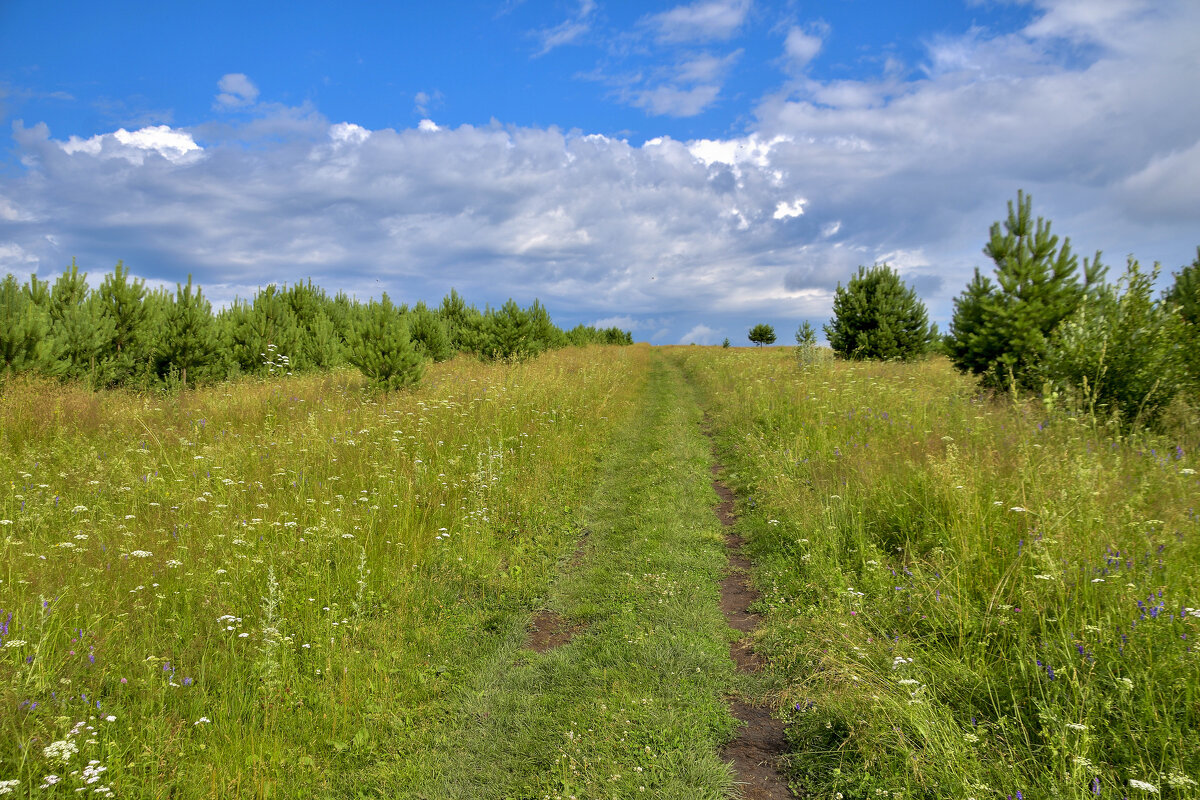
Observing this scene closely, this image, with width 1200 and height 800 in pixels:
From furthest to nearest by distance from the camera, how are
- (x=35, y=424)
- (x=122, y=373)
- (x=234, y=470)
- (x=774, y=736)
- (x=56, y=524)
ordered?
1. (x=122, y=373)
2. (x=35, y=424)
3. (x=234, y=470)
4. (x=56, y=524)
5. (x=774, y=736)

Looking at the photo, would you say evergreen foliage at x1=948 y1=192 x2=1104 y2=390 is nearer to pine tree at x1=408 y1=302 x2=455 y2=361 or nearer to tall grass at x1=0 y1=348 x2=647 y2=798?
tall grass at x1=0 y1=348 x2=647 y2=798

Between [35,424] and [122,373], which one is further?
[122,373]

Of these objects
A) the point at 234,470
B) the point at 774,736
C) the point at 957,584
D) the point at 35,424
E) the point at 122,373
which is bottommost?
the point at 774,736

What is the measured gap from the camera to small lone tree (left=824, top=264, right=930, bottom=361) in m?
21.0

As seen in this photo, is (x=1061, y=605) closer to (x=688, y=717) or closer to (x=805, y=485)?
(x=688, y=717)

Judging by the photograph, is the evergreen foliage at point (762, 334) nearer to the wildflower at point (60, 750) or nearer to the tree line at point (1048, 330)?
the tree line at point (1048, 330)

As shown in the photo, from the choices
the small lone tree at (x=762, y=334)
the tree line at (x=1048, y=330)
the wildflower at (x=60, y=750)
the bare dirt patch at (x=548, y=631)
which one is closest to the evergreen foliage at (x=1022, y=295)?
the tree line at (x=1048, y=330)

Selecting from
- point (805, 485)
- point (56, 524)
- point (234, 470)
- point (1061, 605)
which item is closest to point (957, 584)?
point (1061, 605)

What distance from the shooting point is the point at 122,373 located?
44.8 ft

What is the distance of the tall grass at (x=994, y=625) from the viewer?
8.73ft

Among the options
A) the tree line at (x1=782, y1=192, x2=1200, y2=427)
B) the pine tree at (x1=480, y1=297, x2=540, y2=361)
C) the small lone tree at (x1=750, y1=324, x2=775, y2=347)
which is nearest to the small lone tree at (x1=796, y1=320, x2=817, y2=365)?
the tree line at (x1=782, y1=192, x2=1200, y2=427)

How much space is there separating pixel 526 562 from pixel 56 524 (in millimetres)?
4713

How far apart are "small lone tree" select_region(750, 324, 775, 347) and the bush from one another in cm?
5997

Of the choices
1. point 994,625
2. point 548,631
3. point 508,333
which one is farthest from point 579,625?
point 508,333
